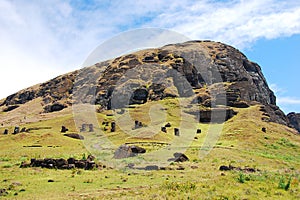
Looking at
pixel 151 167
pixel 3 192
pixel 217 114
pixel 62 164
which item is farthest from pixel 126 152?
pixel 217 114

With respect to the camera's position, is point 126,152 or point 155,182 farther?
point 126,152

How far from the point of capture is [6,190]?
2595 centimetres

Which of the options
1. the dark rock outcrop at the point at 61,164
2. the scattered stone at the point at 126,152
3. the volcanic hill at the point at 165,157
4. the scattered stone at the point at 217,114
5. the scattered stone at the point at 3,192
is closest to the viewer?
the scattered stone at the point at 3,192

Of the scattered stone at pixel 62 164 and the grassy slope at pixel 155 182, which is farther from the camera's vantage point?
the scattered stone at pixel 62 164

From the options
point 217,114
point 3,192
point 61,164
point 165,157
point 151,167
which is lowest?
point 3,192

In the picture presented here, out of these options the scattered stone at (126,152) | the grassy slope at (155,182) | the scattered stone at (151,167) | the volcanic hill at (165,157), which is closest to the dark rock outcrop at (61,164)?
the volcanic hill at (165,157)

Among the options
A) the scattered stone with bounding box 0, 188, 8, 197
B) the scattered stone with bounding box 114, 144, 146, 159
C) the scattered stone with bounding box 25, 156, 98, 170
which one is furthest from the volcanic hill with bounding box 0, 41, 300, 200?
the scattered stone with bounding box 0, 188, 8, 197

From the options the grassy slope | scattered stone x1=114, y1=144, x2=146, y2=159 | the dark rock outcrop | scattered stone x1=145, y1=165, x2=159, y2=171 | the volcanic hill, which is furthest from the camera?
scattered stone x1=114, y1=144, x2=146, y2=159

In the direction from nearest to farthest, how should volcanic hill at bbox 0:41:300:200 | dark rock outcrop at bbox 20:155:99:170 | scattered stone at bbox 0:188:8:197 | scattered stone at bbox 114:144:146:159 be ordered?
scattered stone at bbox 0:188:8:197 → volcanic hill at bbox 0:41:300:200 → dark rock outcrop at bbox 20:155:99:170 → scattered stone at bbox 114:144:146:159

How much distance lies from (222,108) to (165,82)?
59825 millimetres

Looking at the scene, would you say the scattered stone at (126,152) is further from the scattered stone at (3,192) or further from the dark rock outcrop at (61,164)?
the scattered stone at (3,192)

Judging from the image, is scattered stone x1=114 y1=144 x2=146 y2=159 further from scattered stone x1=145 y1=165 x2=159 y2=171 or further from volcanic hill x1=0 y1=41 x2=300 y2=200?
scattered stone x1=145 y1=165 x2=159 y2=171

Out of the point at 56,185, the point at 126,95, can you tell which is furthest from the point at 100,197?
the point at 126,95

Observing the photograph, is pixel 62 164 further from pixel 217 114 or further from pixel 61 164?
pixel 217 114
